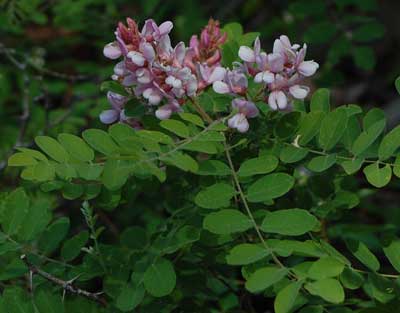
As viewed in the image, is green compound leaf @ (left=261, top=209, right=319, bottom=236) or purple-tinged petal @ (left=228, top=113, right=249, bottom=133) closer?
green compound leaf @ (left=261, top=209, right=319, bottom=236)

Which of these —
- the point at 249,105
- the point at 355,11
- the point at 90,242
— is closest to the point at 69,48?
the point at 355,11

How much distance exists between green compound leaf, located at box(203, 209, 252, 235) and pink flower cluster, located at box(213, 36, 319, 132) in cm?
26

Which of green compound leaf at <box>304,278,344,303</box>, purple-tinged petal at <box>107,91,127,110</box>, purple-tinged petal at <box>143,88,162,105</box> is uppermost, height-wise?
purple-tinged petal at <box>107,91,127,110</box>

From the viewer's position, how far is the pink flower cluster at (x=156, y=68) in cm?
218

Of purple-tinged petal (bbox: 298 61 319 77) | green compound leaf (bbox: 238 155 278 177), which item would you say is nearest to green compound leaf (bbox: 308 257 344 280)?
green compound leaf (bbox: 238 155 278 177)

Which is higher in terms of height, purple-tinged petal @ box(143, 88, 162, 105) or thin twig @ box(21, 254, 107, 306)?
purple-tinged petal @ box(143, 88, 162, 105)

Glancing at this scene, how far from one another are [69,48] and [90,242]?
2434 mm

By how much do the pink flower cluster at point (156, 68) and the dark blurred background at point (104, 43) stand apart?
3.42 feet

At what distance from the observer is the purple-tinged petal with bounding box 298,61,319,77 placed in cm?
219

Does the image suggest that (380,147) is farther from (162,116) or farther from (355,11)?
(355,11)

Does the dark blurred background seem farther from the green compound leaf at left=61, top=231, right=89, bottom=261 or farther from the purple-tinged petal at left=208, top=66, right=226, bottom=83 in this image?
the purple-tinged petal at left=208, top=66, right=226, bottom=83

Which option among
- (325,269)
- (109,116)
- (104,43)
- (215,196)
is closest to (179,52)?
(109,116)

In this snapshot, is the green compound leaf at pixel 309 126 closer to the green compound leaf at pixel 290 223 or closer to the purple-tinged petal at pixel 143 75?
the green compound leaf at pixel 290 223

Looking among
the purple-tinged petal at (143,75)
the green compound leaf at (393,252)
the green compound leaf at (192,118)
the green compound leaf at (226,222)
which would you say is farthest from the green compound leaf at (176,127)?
the green compound leaf at (393,252)
